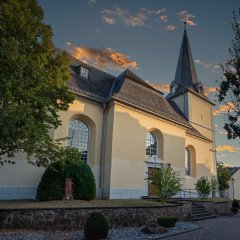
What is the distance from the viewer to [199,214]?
1847 cm

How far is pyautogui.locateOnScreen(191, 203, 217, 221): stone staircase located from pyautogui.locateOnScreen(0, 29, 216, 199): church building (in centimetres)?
423

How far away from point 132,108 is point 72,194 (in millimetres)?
9411

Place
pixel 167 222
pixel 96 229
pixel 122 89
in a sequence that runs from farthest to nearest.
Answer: pixel 122 89
pixel 167 222
pixel 96 229

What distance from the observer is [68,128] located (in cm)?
1950

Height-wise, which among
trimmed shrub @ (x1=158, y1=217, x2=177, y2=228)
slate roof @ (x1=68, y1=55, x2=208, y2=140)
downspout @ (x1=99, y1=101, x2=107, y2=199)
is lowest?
trimmed shrub @ (x1=158, y1=217, x2=177, y2=228)

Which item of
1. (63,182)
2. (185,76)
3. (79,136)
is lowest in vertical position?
(63,182)

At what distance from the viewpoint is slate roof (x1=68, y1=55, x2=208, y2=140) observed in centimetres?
2073

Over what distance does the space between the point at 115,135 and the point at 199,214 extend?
861 cm

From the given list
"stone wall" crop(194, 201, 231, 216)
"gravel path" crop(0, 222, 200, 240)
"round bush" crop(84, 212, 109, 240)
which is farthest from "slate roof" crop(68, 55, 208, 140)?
"round bush" crop(84, 212, 109, 240)

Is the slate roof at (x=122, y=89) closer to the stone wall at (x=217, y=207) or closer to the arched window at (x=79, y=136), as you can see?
the arched window at (x=79, y=136)

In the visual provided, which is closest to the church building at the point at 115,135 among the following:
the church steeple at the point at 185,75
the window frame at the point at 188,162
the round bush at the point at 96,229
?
the window frame at the point at 188,162

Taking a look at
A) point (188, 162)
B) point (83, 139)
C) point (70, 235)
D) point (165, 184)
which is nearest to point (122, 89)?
point (83, 139)

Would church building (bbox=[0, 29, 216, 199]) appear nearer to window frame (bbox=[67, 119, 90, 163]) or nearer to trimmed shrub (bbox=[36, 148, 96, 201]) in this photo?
window frame (bbox=[67, 119, 90, 163])

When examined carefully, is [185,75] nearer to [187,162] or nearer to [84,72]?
[187,162]
